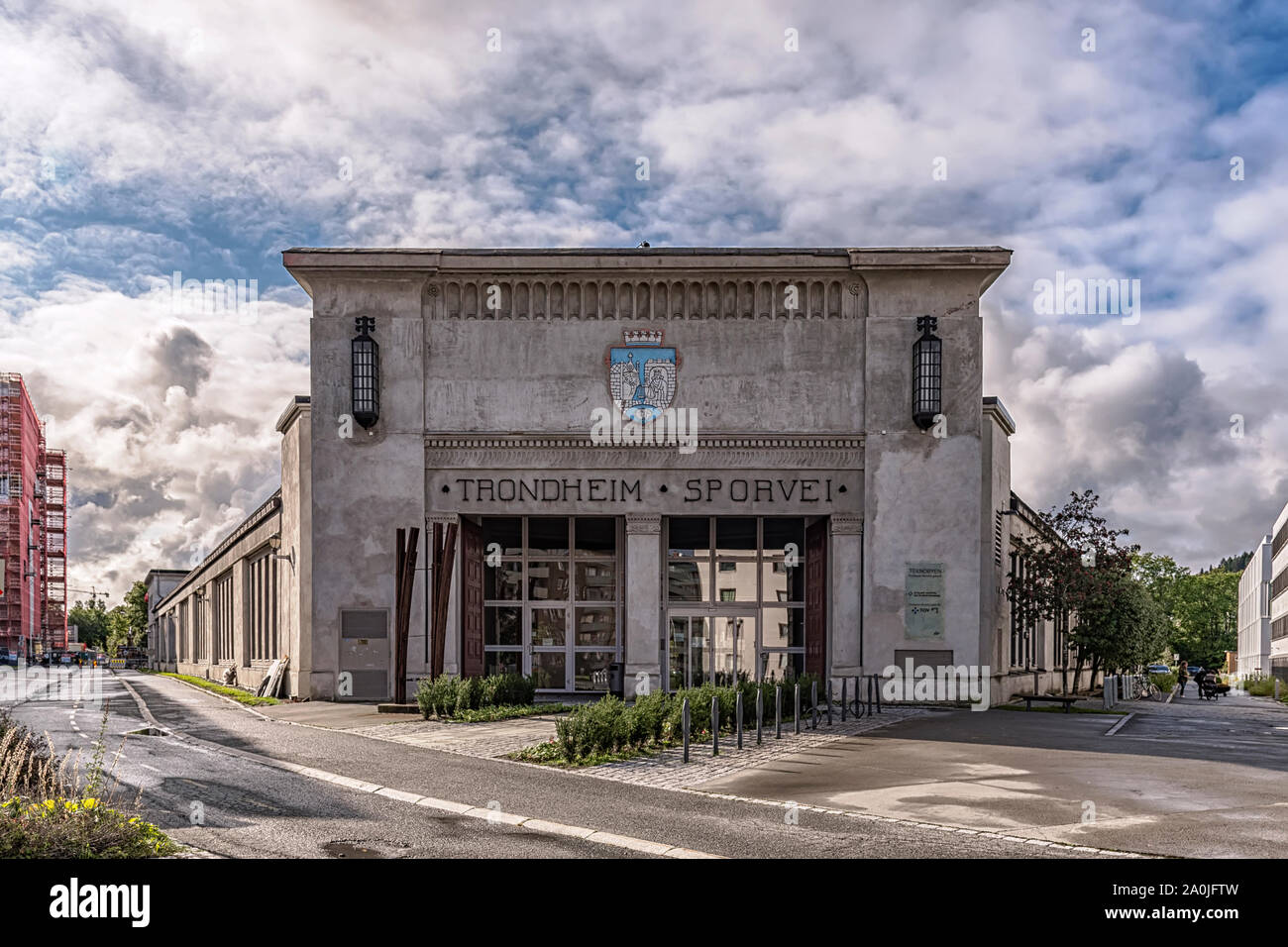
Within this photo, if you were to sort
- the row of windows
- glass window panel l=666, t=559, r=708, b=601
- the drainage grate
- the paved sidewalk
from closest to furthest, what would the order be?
the drainage grate, the paved sidewalk, glass window panel l=666, t=559, r=708, b=601, the row of windows

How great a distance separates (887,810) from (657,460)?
1814 cm

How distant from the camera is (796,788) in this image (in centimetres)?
1362

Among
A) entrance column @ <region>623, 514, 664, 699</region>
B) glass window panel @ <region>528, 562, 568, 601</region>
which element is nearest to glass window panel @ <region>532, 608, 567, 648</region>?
glass window panel @ <region>528, 562, 568, 601</region>

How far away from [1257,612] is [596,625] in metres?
97.5

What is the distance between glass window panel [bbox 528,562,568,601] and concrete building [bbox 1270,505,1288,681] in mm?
69951

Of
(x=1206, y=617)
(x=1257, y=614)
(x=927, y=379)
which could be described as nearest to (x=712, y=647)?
(x=927, y=379)

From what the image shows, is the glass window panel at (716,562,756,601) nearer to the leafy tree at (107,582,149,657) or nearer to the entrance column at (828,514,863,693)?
the entrance column at (828,514,863,693)

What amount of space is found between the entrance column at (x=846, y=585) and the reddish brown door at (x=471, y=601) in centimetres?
943

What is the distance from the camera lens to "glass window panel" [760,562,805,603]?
3209 centimetres

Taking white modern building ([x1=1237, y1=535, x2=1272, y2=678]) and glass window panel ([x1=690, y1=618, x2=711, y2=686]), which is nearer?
glass window panel ([x1=690, y1=618, x2=711, y2=686])

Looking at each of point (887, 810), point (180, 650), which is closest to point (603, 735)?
point (887, 810)

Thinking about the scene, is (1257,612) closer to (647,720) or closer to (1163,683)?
(1163,683)

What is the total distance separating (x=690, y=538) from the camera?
32469 mm

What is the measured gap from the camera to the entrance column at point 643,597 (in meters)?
29.5
